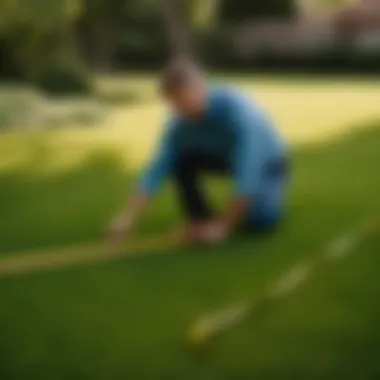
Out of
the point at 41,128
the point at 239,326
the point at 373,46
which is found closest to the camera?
the point at 239,326

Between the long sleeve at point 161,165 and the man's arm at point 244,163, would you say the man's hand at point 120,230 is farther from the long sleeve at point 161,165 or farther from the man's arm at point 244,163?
the man's arm at point 244,163

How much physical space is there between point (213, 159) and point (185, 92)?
1.04 feet

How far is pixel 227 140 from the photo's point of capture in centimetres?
333

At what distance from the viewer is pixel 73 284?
9.45 ft

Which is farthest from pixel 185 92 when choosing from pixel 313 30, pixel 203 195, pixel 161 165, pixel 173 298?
pixel 313 30

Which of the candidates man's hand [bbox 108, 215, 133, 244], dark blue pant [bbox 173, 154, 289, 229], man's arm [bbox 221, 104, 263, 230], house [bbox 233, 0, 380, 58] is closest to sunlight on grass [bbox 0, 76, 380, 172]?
house [bbox 233, 0, 380, 58]

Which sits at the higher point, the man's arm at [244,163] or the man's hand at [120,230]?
the man's arm at [244,163]

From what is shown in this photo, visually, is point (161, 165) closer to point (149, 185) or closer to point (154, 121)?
point (149, 185)

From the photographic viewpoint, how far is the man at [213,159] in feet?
10.4

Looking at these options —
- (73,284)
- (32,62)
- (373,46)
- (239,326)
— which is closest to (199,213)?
(73,284)

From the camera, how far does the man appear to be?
3184 millimetres

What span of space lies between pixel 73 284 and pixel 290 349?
70 cm

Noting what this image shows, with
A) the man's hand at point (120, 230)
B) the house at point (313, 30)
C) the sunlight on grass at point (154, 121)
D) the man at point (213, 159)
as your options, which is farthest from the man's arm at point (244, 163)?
the house at point (313, 30)

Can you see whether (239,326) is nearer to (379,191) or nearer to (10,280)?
(10,280)
